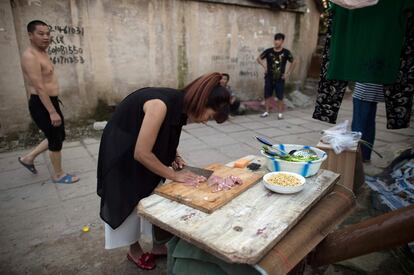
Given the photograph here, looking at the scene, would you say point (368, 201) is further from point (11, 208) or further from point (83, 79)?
point (83, 79)

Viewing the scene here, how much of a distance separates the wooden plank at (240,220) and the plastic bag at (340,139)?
4.78ft

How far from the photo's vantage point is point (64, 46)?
215 inches

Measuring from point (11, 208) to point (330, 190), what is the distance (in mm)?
3215

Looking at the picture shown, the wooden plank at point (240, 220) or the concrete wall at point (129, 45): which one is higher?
the concrete wall at point (129, 45)

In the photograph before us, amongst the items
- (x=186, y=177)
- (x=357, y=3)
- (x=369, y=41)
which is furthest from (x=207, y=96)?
(x=369, y=41)

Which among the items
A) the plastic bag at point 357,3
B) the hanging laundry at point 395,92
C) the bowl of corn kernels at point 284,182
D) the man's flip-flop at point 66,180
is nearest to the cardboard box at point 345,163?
the hanging laundry at point 395,92

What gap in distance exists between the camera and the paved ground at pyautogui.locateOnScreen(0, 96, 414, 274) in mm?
2363

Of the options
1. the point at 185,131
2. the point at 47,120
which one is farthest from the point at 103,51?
the point at 47,120

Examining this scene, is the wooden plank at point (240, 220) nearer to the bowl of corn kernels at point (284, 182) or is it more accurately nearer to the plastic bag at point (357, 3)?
the bowl of corn kernels at point (284, 182)

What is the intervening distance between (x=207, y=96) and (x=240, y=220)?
80cm

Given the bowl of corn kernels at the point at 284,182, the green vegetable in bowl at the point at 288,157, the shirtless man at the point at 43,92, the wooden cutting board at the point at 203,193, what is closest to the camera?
the wooden cutting board at the point at 203,193

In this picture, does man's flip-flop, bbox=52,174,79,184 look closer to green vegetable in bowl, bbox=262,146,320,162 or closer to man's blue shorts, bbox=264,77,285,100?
green vegetable in bowl, bbox=262,146,320,162

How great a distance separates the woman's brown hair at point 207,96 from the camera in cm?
182

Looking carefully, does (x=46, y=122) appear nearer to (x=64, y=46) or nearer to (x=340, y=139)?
(x=64, y=46)
